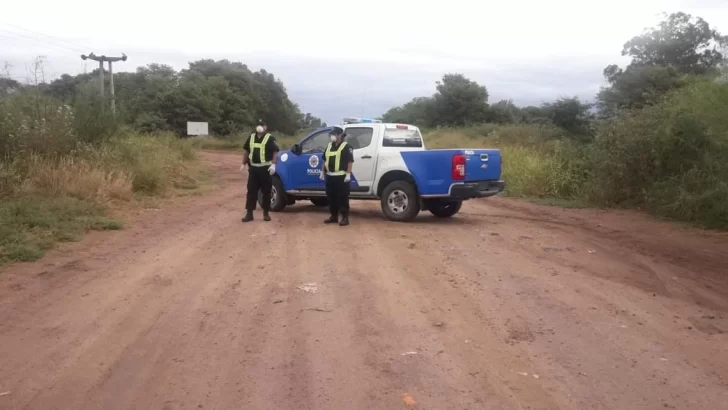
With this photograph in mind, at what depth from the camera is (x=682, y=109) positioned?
50.3ft

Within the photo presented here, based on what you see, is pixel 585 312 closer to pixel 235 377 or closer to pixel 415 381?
pixel 415 381

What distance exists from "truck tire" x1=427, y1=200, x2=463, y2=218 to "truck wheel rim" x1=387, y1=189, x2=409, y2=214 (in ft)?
2.98

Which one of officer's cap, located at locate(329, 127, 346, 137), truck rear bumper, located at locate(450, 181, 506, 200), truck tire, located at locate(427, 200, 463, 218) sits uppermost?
officer's cap, located at locate(329, 127, 346, 137)

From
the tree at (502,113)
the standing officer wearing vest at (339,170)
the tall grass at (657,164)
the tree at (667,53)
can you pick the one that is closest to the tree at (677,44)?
the tree at (667,53)

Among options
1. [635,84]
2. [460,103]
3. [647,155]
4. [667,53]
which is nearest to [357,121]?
[647,155]

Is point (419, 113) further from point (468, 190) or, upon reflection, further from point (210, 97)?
point (468, 190)

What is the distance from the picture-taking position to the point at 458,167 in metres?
12.5

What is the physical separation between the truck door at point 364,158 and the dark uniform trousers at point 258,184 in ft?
5.25

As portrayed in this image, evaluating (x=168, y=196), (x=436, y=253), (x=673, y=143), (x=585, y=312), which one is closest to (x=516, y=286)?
(x=585, y=312)

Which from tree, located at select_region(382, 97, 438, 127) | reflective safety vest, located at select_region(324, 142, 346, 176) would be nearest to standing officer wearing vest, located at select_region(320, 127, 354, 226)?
reflective safety vest, located at select_region(324, 142, 346, 176)

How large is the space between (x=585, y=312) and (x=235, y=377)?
348cm

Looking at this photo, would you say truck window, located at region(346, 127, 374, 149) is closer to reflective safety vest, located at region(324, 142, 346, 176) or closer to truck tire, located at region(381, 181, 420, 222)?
truck tire, located at region(381, 181, 420, 222)

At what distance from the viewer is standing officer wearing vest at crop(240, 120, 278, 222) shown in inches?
495

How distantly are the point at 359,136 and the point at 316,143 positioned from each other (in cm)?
95
